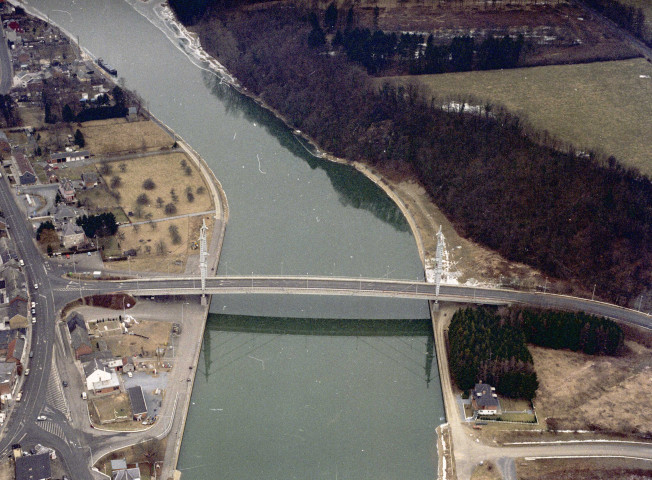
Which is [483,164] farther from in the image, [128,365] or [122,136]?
[128,365]

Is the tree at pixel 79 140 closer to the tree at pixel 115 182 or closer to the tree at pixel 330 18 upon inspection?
the tree at pixel 115 182

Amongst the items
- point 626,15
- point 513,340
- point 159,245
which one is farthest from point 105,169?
point 626,15

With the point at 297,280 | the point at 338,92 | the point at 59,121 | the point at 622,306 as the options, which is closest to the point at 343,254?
the point at 297,280

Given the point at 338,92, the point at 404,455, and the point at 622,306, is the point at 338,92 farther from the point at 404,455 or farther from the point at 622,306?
the point at 404,455

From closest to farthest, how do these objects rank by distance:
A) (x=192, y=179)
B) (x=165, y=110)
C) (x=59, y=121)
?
(x=192, y=179)
(x=59, y=121)
(x=165, y=110)

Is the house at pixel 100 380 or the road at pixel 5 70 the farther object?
the road at pixel 5 70

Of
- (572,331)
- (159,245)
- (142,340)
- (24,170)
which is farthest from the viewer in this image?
(24,170)

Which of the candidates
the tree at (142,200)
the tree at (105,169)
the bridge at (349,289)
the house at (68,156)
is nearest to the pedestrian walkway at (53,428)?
the bridge at (349,289)
